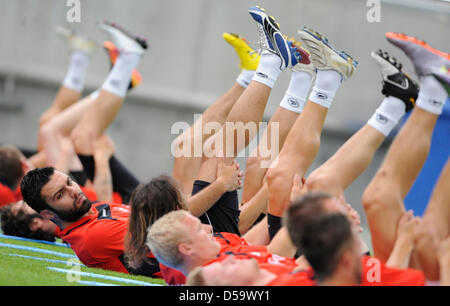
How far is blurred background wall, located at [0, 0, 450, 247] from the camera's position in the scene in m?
11.6

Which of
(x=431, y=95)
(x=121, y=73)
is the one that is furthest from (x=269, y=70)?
(x=121, y=73)

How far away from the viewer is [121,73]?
624 cm

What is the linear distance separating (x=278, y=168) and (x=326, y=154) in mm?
8021

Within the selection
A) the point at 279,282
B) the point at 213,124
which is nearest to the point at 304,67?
the point at 213,124

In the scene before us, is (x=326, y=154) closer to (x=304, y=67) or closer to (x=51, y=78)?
(x=51, y=78)

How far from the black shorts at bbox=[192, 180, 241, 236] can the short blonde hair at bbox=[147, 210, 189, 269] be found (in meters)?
1.11

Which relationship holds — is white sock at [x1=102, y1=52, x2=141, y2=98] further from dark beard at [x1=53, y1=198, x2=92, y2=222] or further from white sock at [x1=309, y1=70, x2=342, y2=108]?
white sock at [x1=309, y1=70, x2=342, y2=108]

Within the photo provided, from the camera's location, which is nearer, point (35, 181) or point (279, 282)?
point (279, 282)

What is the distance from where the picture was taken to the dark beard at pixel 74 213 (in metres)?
Result: 4.31

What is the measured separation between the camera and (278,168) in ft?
12.9

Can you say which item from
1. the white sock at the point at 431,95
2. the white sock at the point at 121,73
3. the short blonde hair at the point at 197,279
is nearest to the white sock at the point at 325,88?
the white sock at the point at 431,95

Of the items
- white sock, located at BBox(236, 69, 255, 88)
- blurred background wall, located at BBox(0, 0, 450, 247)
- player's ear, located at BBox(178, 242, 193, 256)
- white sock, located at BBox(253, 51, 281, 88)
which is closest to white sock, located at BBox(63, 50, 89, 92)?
blurred background wall, located at BBox(0, 0, 450, 247)

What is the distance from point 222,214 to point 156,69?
7.99 m

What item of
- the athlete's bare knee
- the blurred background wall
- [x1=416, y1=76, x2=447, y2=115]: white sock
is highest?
[x1=416, y1=76, x2=447, y2=115]: white sock
